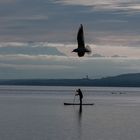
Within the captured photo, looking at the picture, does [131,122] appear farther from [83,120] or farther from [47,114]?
[47,114]

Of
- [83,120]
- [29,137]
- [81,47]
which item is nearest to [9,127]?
[29,137]

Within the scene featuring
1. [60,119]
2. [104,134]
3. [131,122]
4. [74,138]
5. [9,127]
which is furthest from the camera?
[60,119]

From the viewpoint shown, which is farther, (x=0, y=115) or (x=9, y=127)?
(x=0, y=115)

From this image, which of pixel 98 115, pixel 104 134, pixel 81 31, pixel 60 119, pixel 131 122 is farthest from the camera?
pixel 98 115

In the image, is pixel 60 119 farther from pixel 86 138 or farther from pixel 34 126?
pixel 86 138

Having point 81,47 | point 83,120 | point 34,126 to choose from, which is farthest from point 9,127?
point 81,47

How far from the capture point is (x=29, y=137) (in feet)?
118

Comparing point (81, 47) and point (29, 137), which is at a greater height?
point (81, 47)

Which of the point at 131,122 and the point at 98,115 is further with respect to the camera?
the point at 98,115

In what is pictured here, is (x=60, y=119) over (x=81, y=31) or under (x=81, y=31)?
under

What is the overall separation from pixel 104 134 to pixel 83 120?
1204cm

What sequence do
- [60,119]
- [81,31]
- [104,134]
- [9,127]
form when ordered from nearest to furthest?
[81,31], [104,134], [9,127], [60,119]

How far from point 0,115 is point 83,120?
768 centimetres

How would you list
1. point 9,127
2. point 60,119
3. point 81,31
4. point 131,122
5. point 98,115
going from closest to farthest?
point 81,31 → point 9,127 → point 131,122 → point 60,119 → point 98,115
